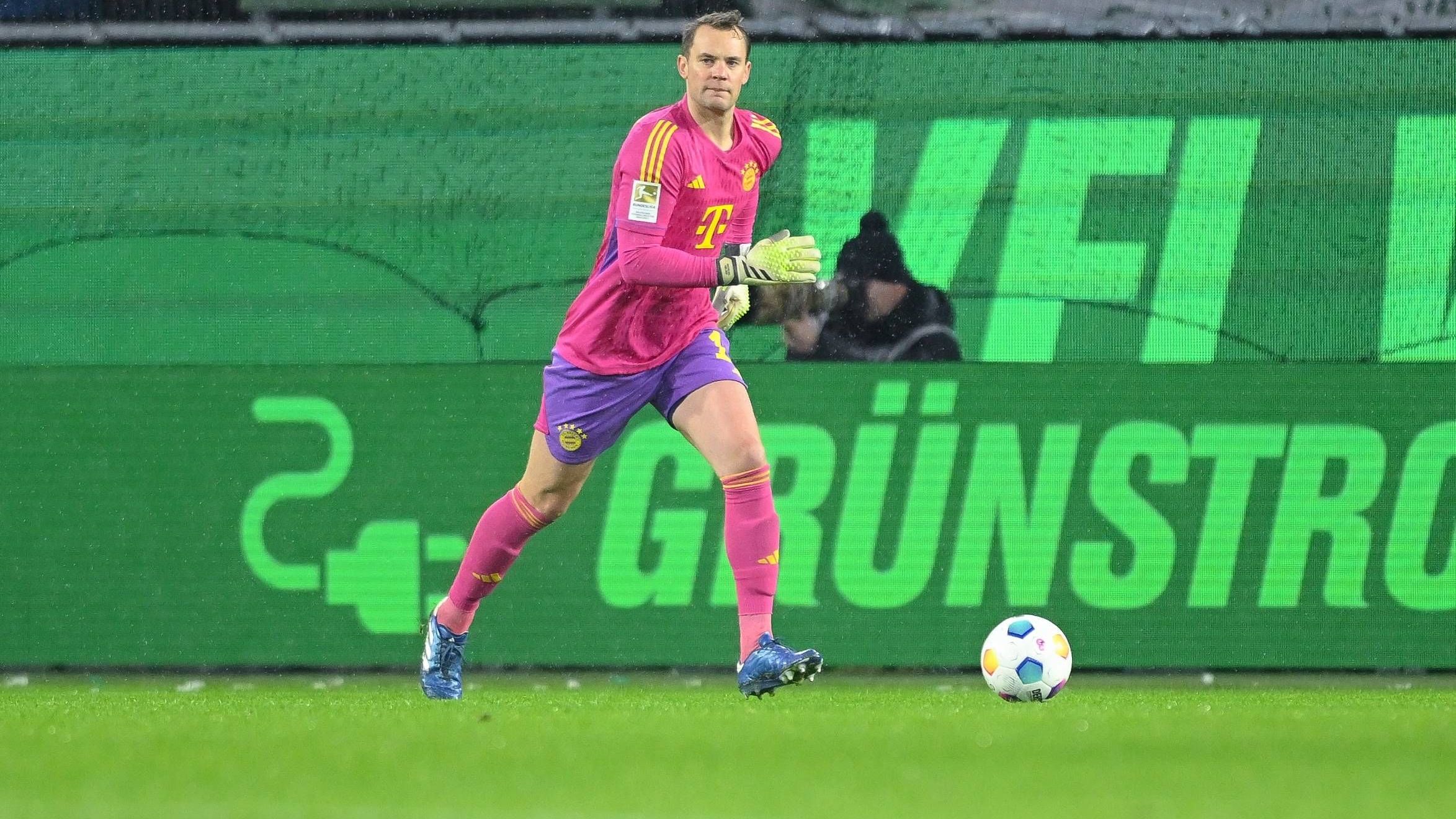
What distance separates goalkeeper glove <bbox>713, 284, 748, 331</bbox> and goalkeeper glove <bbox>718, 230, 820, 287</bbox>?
2.15ft

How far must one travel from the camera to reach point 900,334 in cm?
800

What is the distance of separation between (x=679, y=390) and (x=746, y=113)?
939mm

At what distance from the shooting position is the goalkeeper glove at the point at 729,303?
6672mm

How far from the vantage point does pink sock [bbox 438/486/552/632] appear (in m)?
6.55

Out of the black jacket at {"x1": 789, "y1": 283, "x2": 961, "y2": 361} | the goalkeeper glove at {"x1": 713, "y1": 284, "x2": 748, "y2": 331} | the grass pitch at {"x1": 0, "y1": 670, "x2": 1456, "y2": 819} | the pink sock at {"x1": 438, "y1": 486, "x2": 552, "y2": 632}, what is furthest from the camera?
the black jacket at {"x1": 789, "y1": 283, "x2": 961, "y2": 361}

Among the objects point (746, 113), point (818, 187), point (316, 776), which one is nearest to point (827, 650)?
point (818, 187)

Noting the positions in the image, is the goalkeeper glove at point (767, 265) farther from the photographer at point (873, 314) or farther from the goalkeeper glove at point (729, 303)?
the photographer at point (873, 314)

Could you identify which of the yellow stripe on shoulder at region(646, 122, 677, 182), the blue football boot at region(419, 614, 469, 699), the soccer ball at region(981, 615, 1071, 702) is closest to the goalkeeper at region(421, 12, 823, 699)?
the yellow stripe on shoulder at region(646, 122, 677, 182)

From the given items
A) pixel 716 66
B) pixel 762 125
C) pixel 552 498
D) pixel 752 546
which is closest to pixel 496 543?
pixel 552 498

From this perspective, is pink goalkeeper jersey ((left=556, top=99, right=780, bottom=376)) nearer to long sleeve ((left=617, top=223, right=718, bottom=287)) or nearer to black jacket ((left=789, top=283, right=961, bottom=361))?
long sleeve ((left=617, top=223, right=718, bottom=287))

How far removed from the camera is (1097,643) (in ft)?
26.0

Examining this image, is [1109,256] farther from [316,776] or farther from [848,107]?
[316,776]

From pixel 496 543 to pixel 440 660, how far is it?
18.7 inches

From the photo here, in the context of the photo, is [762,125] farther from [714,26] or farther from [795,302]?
[795,302]
